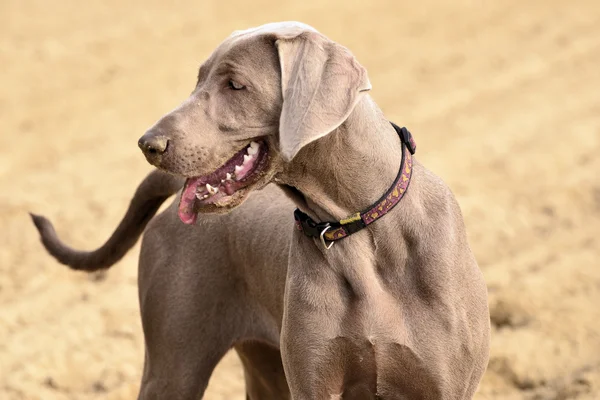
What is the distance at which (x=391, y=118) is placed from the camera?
10328mm

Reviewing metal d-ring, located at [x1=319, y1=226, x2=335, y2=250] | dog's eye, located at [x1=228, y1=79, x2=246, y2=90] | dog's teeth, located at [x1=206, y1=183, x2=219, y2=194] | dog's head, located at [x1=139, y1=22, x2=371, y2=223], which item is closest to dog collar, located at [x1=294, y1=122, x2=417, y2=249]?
metal d-ring, located at [x1=319, y1=226, x2=335, y2=250]

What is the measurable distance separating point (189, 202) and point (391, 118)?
22.9 ft

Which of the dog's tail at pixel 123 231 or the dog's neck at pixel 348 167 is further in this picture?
the dog's tail at pixel 123 231

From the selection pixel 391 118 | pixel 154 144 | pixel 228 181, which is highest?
pixel 154 144

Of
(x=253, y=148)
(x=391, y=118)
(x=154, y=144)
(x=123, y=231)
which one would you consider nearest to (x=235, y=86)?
(x=253, y=148)

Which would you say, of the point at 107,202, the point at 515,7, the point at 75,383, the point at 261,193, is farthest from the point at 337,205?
the point at 515,7

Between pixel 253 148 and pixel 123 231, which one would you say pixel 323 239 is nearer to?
pixel 253 148

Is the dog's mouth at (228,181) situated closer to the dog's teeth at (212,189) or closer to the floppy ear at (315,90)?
the dog's teeth at (212,189)

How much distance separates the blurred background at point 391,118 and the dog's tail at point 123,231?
3.69ft

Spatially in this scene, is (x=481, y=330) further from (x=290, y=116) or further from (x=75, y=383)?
(x=75, y=383)

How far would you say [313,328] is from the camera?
3.67 meters

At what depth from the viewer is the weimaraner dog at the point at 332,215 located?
3.36 meters

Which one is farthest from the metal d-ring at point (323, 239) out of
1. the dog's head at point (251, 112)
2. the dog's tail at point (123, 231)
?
the dog's tail at point (123, 231)

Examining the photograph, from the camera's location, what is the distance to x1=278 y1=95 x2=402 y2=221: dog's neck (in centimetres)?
354
